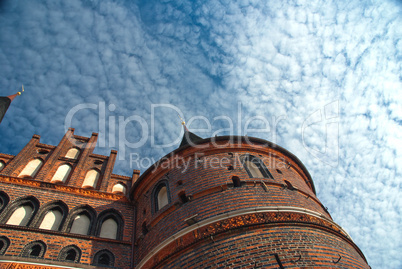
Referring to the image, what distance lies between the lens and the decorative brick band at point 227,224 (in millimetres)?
6848

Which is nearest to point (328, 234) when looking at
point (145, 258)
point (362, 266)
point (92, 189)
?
point (362, 266)

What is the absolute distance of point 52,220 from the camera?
909 cm

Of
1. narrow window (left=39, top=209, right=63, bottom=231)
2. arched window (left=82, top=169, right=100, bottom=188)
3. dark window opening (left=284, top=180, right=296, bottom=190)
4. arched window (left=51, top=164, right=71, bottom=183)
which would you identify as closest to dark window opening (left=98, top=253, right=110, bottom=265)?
narrow window (left=39, top=209, right=63, bottom=231)

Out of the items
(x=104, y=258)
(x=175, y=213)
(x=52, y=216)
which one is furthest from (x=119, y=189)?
(x=175, y=213)

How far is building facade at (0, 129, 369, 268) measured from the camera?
21.5ft

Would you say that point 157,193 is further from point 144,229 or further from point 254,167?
point 254,167

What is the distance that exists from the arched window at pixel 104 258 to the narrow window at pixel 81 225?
1.07 m

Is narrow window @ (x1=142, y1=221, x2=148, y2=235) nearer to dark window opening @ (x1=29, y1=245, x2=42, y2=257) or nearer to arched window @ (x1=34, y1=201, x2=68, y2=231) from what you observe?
arched window @ (x1=34, y1=201, x2=68, y2=231)

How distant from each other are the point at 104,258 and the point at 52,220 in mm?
2318

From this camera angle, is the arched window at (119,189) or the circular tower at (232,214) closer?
the circular tower at (232,214)

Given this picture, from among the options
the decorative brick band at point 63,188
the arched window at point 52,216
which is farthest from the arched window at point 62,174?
the arched window at point 52,216

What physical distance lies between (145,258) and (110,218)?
303 cm

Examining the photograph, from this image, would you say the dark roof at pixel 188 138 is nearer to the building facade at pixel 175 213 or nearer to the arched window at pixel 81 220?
the building facade at pixel 175 213

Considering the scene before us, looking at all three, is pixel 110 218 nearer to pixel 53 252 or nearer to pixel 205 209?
pixel 53 252
